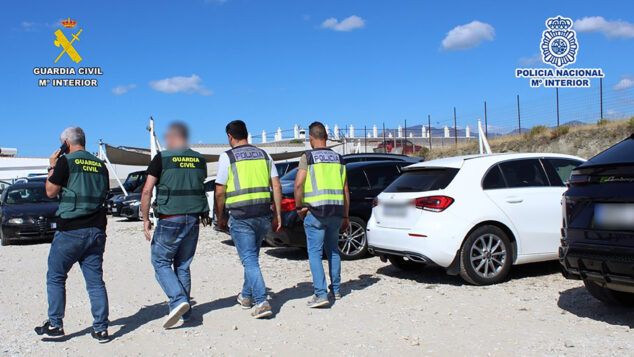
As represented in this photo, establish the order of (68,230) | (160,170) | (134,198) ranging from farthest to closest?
(134,198)
(160,170)
(68,230)

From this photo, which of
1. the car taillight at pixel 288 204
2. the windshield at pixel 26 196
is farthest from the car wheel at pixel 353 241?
the windshield at pixel 26 196

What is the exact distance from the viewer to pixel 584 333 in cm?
470

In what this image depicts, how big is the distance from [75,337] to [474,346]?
11.5 ft

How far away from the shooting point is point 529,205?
6703 mm

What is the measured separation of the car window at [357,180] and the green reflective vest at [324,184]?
9.13 ft

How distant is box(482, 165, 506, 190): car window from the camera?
6645mm

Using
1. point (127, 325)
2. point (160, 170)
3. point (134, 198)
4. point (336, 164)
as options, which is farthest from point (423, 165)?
point (134, 198)

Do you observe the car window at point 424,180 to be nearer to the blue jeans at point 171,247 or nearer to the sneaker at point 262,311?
the sneaker at point 262,311

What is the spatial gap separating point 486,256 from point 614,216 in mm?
2186

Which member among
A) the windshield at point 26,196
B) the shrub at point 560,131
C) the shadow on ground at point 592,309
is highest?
the shrub at point 560,131

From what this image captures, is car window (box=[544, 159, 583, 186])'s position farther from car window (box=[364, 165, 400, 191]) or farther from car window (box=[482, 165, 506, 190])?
car window (box=[364, 165, 400, 191])

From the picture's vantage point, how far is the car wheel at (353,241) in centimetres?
865

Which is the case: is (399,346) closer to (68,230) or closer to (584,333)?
(584,333)

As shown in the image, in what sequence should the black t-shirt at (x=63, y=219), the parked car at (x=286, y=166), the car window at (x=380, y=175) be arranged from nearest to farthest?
the black t-shirt at (x=63, y=219) < the car window at (x=380, y=175) < the parked car at (x=286, y=166)
